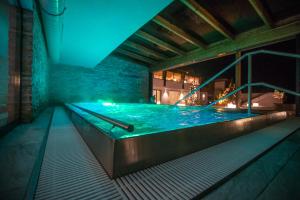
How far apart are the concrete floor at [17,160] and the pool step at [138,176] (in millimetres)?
87

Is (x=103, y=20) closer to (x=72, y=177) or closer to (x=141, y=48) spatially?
(x=72, y=177)

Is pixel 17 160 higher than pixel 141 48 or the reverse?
the reverse

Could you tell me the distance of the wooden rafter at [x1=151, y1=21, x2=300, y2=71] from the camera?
3765 millimetres

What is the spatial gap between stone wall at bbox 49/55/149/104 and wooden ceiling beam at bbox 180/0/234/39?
17.6 ft

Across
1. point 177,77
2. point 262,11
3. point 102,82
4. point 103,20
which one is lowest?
point 102,82

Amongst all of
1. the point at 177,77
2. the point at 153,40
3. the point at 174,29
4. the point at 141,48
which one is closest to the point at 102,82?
the point at 141,48

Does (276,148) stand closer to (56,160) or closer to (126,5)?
(56,160)

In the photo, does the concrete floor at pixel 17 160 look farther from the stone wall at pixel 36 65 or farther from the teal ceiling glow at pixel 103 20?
the teal ceiling glow at pixel 103 20

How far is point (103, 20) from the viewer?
3057 millimetres

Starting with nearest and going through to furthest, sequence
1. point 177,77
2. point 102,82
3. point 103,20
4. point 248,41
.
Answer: point 103,20
point 248,41
point 102,82
point 177,77

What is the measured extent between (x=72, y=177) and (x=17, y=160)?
0.52 m

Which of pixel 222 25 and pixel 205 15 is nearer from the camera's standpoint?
pixel 205 15

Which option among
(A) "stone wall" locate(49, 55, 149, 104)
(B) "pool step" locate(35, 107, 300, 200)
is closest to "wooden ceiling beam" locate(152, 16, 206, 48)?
(B) "pool step" locate(35, 107, 300, 200)

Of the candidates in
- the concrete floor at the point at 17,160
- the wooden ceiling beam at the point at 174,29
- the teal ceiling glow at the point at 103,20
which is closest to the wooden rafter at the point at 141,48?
the teal ceiling glow at the point at 103,20
